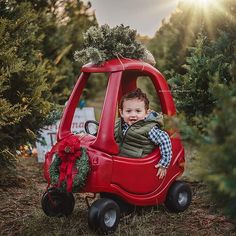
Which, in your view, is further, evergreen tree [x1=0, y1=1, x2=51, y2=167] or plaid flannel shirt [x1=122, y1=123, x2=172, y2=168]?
evergreen tree [x1=0, y1=1, x2=51, y2=167]

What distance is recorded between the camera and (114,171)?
3777 mm

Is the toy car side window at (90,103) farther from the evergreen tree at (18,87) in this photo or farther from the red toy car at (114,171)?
the red toy car at (114,171)

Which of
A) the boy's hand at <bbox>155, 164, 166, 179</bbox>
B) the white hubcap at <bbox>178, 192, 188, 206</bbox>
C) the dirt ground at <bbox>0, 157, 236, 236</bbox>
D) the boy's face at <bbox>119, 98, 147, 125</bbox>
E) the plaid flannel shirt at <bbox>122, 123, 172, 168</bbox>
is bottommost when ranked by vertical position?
the dirt ground at <bbox>0, 157, 236, 236</bbox>

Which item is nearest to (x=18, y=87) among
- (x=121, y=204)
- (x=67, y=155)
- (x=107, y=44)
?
(x=107, y=44)

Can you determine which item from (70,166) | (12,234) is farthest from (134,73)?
(12,234)

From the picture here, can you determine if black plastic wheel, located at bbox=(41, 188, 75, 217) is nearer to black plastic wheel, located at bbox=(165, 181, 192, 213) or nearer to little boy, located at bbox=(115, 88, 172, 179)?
little boy, located at bbox=(115, 88, 172, 179)

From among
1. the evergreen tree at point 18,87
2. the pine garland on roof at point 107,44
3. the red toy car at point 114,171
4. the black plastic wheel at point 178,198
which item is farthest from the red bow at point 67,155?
the evergreen tree at point 18,87

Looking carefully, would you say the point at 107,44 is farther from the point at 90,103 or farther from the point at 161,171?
the point at 90,103

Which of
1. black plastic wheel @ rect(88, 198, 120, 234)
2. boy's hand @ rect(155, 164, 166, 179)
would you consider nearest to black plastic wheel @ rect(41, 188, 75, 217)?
black plastic wheel @ rect(88, 198, 120, 234)

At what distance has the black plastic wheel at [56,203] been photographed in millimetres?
4109

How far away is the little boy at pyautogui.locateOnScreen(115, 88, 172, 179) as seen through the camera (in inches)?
159

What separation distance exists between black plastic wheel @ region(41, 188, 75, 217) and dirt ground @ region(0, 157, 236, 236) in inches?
2.9

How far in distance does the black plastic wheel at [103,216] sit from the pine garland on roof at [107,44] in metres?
1.21

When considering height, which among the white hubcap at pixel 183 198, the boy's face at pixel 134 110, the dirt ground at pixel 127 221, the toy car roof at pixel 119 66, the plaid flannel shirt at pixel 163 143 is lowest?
the dirt ground at pixel 127 221
